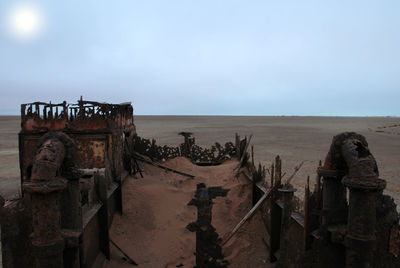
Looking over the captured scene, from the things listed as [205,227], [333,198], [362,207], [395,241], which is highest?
[362,207]

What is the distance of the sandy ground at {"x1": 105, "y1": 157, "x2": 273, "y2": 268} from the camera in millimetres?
7613

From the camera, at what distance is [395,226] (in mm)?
4133

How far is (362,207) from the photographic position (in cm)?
375

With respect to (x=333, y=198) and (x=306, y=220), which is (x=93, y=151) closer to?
(x=306, y=220)

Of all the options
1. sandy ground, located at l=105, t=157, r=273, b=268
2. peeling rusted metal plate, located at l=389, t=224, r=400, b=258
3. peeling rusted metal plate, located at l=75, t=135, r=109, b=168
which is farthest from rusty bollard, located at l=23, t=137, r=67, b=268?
peeling rusted metal plate, located at l=75, t=135, r=109, b=168

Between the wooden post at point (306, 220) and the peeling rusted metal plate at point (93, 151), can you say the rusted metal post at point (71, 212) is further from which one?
the peeling rusted metal plate at point (93, 151)

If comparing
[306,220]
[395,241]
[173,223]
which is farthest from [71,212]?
[173,223]

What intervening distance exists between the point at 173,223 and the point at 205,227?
4300 mm

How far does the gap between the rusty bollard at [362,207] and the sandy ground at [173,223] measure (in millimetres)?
3476

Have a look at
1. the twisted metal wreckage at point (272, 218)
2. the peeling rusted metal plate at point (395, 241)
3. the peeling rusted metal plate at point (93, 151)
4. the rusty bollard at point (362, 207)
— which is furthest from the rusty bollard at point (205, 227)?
the peeling rusted metal plate at point (93, 151)

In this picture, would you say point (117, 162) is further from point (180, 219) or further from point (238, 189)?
point (238, 189)

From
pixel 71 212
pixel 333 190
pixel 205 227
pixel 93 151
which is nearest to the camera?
pixel 333 190

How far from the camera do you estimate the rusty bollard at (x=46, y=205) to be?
374 cm

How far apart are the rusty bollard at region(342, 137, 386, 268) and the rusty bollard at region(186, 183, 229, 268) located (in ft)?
7.24
